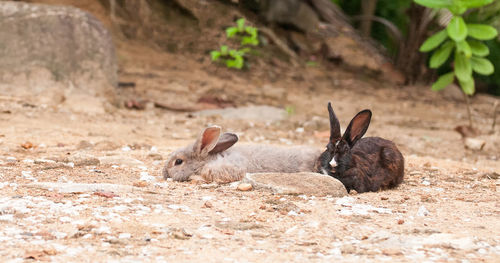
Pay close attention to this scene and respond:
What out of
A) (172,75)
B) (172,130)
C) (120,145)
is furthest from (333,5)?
(120,145)

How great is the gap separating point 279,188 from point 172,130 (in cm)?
380

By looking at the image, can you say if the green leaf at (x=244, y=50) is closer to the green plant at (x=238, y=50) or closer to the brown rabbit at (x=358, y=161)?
the green plant at (x=238, y=50)

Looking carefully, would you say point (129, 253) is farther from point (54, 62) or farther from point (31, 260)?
point (54, 62)

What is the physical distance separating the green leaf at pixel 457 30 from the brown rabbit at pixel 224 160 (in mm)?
3410

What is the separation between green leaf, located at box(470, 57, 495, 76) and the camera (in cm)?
830

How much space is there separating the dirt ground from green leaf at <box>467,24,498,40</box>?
140 cm

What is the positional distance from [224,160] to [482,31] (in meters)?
4.56

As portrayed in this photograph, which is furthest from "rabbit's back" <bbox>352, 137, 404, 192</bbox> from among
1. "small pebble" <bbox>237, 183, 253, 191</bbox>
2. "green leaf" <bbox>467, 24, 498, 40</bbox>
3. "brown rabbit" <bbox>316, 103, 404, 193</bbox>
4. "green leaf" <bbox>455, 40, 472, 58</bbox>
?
"green leaf" <bbox>467, 24, 498, 40</bbox>

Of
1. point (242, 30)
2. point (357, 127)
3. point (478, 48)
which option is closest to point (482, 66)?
point (478, 48)

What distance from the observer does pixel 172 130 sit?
8008mm

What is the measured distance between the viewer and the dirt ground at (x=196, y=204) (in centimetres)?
312

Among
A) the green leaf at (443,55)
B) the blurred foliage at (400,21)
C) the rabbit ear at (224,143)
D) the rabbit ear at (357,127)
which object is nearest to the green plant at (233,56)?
the blurred foliage at (400,21)

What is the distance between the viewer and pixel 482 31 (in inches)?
313

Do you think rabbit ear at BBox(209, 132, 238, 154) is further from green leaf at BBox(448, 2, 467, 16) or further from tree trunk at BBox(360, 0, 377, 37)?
tree trunk at BBox(360, 0, 377, 37)
